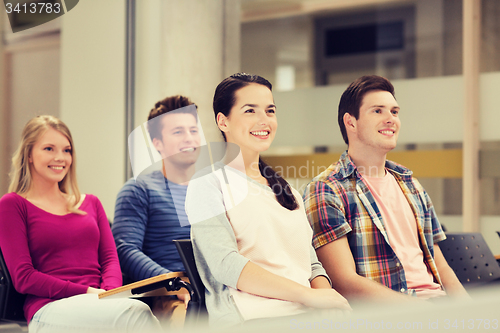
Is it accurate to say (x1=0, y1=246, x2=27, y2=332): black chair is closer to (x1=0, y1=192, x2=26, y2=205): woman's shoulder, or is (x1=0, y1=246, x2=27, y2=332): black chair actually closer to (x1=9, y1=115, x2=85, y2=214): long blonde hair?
(x1=0, y1=192, x2=26, y2=205): woman's shoulder

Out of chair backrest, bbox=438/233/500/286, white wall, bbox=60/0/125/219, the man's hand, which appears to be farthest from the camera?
white wall, bbox=60/0/125/219

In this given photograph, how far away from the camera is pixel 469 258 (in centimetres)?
230

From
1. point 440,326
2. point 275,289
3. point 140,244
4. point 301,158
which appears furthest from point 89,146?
point 440,326

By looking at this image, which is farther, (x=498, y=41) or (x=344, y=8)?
(x=344, y=8)

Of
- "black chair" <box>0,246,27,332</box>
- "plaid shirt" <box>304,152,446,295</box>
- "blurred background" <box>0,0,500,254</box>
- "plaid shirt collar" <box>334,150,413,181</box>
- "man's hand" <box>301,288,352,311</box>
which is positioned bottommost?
"black chair" <box>0,246,27,332</box>

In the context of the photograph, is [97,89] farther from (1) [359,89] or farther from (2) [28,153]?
(1) [359,89]

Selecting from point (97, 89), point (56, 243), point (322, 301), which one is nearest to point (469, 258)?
point (322, 301)

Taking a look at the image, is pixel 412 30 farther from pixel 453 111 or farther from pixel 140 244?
pixel 140 244

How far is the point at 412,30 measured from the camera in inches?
155

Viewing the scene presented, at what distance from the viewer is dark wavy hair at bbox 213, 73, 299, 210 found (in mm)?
1545

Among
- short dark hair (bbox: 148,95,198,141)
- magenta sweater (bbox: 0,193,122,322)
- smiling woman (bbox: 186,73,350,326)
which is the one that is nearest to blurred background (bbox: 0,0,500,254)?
short dark hair (bbox: 148,95,198,141)

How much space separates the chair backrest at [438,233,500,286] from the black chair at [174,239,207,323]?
1.26 metres

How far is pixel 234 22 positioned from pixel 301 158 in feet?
4.43

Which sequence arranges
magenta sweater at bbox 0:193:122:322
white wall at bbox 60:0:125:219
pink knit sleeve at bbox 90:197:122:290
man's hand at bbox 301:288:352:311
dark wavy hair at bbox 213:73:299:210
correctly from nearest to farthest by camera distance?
man's hand at bbox 301:288:352:311 < dark wavy hair at bbox 213:73:299:210 < magenta sweater at bbox 0:193:122:322 < pink knit sleeve at bbox 90:197:122:290 < white wall at bbox 60:0:125:219
